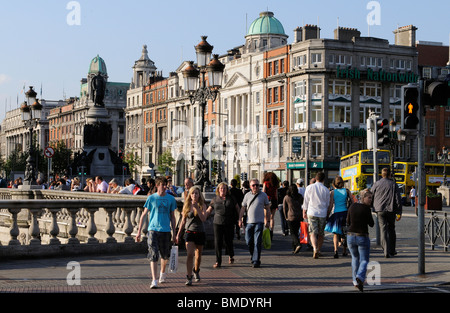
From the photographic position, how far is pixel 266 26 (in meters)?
90.9

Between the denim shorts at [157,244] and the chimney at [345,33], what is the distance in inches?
2713

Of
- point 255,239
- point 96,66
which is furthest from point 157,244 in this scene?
point 96,66

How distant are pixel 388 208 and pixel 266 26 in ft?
248

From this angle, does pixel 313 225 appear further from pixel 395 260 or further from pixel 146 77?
pixel 146 77

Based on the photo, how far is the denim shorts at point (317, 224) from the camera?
17031 millimetres

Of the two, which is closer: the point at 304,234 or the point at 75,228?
the point at 75,228

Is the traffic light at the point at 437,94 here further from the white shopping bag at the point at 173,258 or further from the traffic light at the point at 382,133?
the traffic light at the point at 382,133

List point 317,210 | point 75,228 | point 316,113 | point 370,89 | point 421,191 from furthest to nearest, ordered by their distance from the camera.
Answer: point 370,89 < point 316,113 < point 317,210 < point 75,228 < point 421,191

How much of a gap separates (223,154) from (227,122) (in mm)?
3963

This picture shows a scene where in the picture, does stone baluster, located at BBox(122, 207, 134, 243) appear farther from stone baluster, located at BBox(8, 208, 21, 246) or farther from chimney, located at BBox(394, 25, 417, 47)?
chimney, located at BBox(394, 25, 417, 47)

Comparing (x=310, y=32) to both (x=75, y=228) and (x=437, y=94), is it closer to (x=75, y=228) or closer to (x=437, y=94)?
(x=75, y=228)

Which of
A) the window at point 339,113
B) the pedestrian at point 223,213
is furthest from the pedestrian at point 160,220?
the window at point 339,113
